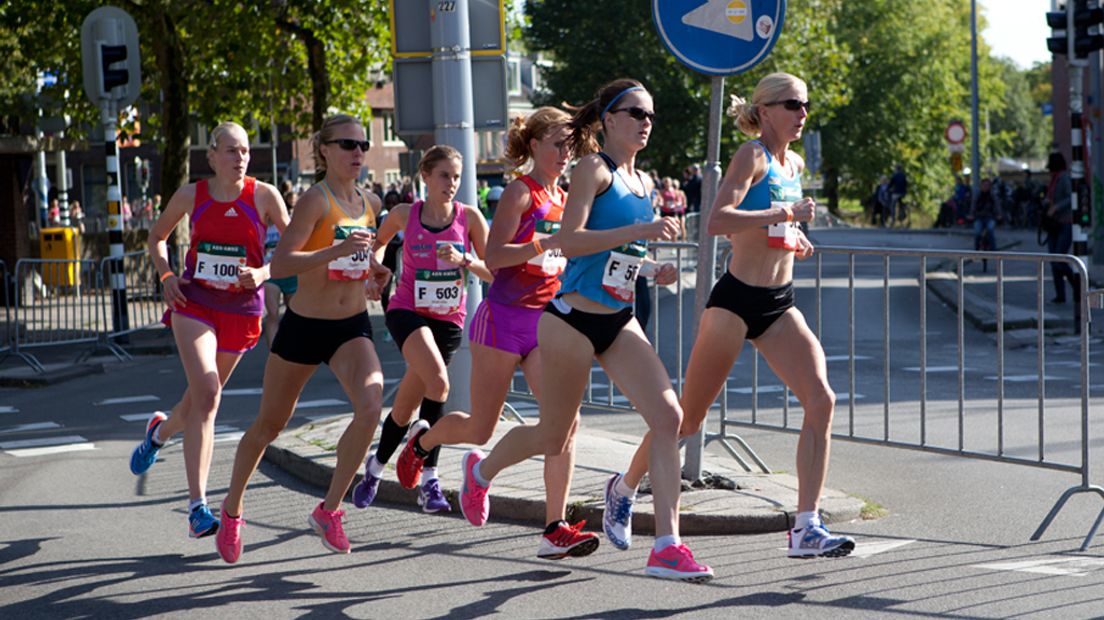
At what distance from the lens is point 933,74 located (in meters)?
67.1

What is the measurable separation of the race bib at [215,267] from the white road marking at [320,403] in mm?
5572

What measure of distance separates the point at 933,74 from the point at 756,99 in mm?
62947

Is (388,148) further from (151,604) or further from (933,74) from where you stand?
(151,604)

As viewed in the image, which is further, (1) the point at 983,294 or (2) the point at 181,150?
(2) the point at 181,150

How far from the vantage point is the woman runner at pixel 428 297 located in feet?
25.2

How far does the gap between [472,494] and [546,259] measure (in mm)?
1054

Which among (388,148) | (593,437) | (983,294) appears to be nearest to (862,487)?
(593,437)

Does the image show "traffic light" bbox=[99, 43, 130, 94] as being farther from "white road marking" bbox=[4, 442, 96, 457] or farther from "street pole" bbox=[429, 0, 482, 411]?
"street pole" bbox=[429, 0, 482, 411]

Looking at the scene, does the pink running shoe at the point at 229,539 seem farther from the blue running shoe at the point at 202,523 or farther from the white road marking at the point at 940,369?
the white road marking at the point at 940,369

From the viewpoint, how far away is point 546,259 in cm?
682

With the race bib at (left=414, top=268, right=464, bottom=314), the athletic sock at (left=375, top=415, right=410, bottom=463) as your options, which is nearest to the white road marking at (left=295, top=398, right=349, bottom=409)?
the athletic sock at (left=375, top=415, right=410, bottom=463)

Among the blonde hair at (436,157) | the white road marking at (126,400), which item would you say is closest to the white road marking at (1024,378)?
the white road marking at (126,400)

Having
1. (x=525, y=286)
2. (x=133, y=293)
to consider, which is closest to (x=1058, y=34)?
(x=133, y=293)

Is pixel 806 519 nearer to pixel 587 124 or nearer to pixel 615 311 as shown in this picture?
pixel 615 311
